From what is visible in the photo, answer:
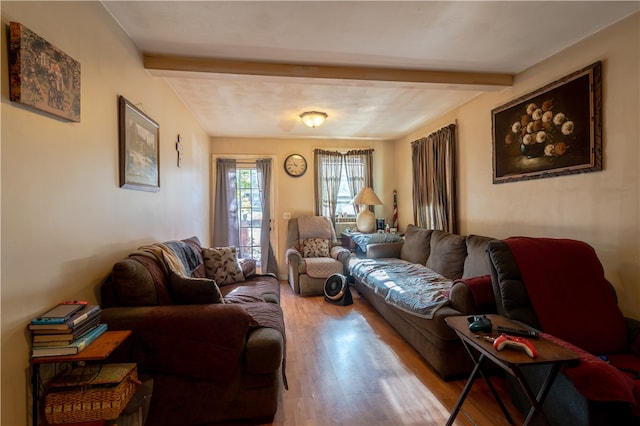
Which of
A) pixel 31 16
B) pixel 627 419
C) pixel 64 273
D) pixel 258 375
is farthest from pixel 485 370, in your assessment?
pixel 31 16

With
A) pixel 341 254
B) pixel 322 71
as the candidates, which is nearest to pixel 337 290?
pixel 341 254

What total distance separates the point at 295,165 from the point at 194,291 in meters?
3.64

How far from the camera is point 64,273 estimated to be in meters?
1.49

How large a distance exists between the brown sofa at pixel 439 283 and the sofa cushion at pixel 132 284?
6.42 feet

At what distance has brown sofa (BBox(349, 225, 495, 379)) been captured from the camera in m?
2.27

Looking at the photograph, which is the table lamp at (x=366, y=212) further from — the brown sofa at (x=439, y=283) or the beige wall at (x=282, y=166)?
the beige wall at (x=282, y=166)

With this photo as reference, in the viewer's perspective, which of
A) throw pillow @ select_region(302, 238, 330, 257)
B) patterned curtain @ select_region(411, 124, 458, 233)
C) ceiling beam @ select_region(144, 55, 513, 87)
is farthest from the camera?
throw pillow @ select_region(302, 238, 330, 257)

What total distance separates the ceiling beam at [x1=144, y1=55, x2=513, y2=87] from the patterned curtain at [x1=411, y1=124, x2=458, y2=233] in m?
0.97

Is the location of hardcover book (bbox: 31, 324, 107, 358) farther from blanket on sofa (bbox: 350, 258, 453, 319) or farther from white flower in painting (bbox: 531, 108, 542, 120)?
white flower in painting (bbox: 531, 108, 542, 120)

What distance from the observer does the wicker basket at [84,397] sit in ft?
4.19

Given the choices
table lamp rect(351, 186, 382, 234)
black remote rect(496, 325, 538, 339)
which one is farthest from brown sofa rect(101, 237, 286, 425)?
table lamp rect(351, 186, 382, 234)

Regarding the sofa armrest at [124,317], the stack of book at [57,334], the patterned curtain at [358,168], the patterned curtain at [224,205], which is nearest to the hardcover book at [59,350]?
the stack of book at [57,334]

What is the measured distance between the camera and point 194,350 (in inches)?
66.4

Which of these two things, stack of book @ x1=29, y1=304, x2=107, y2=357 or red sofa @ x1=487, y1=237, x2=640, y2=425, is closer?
stack of book @ x1=29, y1=304, x2=107, y2=357
